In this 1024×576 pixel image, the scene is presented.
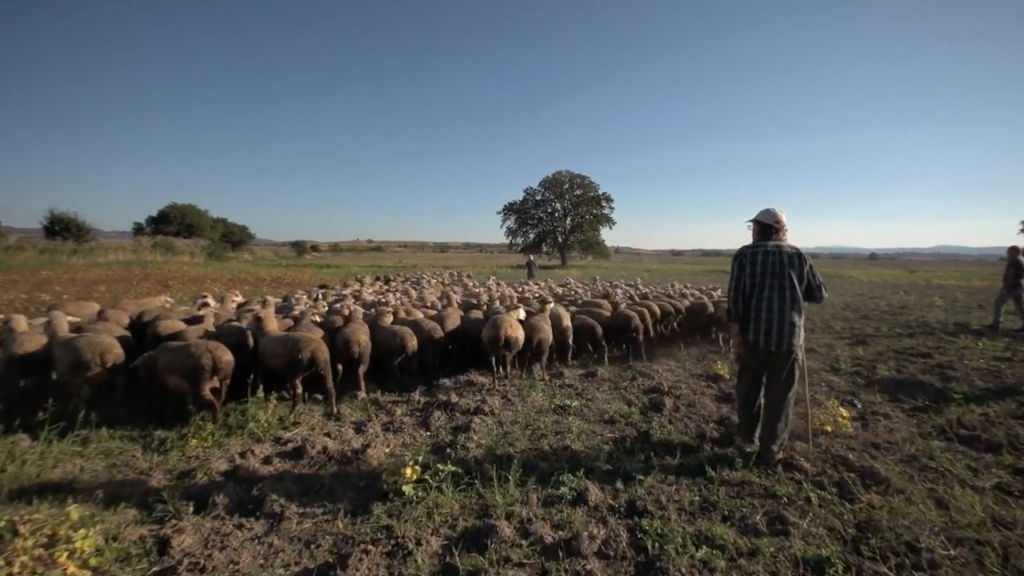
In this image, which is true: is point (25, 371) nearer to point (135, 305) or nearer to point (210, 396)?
point (210, 396)

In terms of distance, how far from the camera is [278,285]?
22.8 meters

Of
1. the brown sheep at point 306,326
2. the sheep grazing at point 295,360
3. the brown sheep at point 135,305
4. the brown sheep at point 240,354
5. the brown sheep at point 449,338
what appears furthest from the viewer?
the brown sheep at point 135,305

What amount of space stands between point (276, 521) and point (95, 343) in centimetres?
413

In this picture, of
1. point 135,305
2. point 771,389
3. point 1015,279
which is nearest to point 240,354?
point 135,305

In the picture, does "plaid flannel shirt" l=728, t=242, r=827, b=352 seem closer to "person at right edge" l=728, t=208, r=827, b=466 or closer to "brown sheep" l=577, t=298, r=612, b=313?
"person at right edge" l=728, t=208, r=827, b=466

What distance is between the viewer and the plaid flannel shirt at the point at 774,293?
4.89m

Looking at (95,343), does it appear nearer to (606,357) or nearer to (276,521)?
(276,521)

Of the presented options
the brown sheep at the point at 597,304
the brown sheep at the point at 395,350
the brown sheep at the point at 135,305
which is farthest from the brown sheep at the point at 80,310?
the brown sheep at the point at 597,304

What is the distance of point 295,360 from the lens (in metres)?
6.60

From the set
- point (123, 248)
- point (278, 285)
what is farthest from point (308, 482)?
point (123, 248)

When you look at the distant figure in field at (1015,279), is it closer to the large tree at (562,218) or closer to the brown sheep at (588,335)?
the brown sheep at (588,335)

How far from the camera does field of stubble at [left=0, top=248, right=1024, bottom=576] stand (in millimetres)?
3617

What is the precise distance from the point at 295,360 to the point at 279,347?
1.20 ft

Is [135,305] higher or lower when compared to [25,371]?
higher
